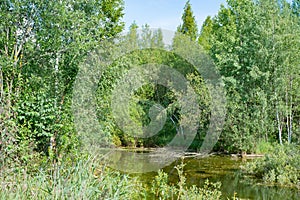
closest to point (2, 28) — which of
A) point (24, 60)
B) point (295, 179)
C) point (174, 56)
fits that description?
point (24, 60)

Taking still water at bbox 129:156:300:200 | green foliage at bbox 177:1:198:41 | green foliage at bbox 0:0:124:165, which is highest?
green foliage at bbox 177:1:198:41

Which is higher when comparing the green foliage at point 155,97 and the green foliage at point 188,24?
the green foliage at point 188,24

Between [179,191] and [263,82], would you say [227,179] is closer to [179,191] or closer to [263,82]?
[179,191]

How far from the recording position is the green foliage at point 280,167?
30.7 ft

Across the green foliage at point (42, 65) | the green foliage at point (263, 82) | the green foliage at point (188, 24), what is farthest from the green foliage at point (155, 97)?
the green foliage at point (42, 65)

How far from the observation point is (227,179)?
9922 mm

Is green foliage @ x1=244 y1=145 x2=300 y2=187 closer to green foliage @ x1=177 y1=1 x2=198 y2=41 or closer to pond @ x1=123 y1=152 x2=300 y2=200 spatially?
pond @ x1=123 y1=152 x2=300 y2=200

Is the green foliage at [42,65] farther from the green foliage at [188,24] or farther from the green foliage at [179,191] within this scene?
the green foliage at [188,24]

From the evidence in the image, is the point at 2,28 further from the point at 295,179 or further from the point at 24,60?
the point at 295,179

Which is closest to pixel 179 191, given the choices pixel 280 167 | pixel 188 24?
pixel 280 167

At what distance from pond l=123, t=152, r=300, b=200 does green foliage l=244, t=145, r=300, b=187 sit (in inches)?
13.6

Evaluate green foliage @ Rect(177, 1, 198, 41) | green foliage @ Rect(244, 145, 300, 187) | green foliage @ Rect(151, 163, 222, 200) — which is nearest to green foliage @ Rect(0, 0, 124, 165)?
green foliage @ Rect(151, 163, 222, 200)

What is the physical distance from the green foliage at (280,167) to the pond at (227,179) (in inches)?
13.6

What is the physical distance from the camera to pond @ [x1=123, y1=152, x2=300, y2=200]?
26.9 ft
